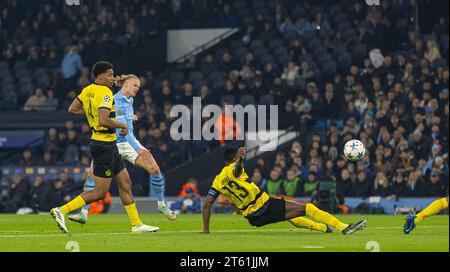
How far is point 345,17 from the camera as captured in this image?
116 ft

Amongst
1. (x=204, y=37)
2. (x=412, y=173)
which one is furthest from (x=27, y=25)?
(x=412, y=173)

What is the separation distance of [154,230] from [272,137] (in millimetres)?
14989

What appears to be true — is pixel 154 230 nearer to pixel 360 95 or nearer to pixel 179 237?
pixel 179 237

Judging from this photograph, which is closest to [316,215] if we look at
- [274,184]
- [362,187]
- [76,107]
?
[76,107]

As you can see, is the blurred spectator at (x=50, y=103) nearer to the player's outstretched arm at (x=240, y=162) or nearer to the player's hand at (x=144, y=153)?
the player's hand at (x=144, y=153)

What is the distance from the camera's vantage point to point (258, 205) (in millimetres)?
16797

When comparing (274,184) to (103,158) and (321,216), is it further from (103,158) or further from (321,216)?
(103,158)

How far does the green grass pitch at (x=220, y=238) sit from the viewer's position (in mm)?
14656

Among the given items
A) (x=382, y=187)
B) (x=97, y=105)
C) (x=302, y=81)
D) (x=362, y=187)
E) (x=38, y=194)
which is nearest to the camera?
(x=97, y=105)

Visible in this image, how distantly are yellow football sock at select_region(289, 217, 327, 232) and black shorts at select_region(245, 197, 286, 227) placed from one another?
457mm

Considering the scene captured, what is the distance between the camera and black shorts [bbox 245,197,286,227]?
16672 millimetres

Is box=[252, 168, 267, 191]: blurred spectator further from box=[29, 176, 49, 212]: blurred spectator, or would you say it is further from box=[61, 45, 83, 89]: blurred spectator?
box=[61, 45, 83, 89]: blurred spectator

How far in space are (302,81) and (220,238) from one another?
16859mm

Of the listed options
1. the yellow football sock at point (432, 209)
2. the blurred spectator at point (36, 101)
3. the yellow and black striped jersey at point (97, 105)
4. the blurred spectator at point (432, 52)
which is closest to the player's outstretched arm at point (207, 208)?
the yellow and black striped jersey at point (97, 105)
